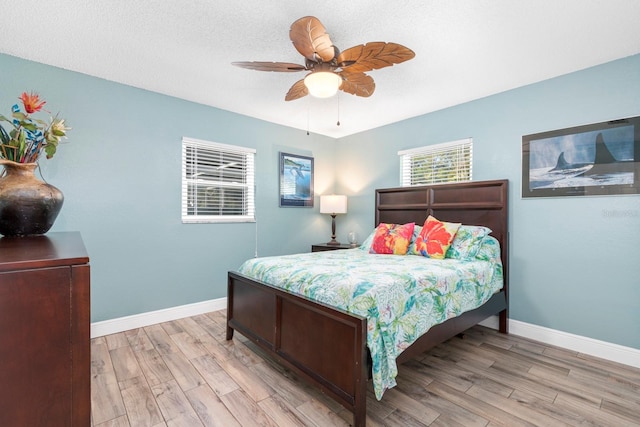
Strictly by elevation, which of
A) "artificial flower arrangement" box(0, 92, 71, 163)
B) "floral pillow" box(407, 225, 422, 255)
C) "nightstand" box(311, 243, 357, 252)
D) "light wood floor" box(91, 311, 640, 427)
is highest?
"artificial flower arrangement" box(0, 92, 71, 163)

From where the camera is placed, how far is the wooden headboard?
10.3 ft

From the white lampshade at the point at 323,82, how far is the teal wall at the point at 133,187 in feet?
6.48

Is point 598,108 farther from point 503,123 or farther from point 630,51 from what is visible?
point 503,123

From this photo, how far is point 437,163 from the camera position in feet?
12.5

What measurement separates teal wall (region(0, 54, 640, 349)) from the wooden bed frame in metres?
0.20

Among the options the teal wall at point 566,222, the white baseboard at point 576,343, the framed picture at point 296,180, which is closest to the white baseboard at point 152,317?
the framed picture at point 296,180

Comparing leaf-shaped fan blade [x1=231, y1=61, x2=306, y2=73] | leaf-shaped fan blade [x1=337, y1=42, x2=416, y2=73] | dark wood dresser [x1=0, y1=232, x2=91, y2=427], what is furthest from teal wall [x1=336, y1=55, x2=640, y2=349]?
dark wood dresser [x1=0, y1=232, x2=91, y2=427]

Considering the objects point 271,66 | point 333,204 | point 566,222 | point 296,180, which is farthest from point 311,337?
point 296,180

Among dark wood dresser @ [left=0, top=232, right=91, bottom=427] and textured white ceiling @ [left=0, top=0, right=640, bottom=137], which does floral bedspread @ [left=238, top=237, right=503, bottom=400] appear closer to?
dark wood dresser @ [left=0, top=232, right=91, bottom=427]

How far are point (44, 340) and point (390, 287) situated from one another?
162cm

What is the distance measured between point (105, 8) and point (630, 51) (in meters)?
3.87

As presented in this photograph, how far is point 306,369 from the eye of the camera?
6.56 ft

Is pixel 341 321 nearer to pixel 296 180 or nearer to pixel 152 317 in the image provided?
pixel 152 317

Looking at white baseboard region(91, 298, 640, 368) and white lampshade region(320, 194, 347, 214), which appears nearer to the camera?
white baseboard region(91, 298, 640, 368)
